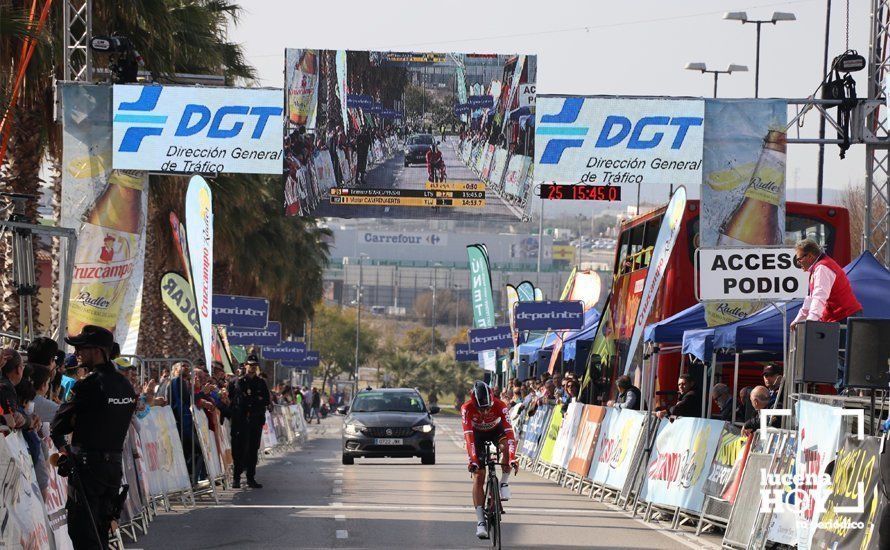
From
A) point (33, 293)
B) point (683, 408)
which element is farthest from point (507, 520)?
point (33, 293)

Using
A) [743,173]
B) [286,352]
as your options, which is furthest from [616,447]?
[286,352]

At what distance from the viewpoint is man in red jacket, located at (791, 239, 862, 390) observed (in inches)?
556

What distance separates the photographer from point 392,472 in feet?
91.0

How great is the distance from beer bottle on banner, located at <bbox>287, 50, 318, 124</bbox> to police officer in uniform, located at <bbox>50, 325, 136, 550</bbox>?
14859mm

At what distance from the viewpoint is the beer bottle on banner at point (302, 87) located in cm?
2636

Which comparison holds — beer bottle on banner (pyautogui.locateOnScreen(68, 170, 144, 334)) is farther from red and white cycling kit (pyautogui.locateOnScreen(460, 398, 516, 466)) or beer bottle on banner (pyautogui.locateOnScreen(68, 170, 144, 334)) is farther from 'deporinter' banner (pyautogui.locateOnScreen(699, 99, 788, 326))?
red and white cycling kit (pyautogui.locateOnScreen(460, 398, 516, 466))

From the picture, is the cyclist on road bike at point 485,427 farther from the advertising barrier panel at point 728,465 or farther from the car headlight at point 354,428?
the car headlight at point 354,428

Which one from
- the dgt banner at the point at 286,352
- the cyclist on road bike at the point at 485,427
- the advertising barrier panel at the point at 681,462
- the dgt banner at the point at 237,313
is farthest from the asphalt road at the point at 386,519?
the dgt banner at the point at 286,352

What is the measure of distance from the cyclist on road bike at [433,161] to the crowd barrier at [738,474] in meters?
4.76

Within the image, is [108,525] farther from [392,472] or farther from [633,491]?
[392,472]

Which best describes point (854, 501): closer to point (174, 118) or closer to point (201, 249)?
point (201, 249)

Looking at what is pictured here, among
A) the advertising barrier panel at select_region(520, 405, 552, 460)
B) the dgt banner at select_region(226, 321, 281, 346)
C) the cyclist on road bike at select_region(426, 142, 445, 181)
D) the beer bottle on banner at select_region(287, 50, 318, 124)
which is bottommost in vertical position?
the advertising barrier panel at select_region(520, 405, 552, 460)

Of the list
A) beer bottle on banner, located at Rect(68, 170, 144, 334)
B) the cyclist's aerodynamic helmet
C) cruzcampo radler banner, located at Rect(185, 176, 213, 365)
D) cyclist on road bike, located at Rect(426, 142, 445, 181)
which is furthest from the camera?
cyclist on road bike, located at Rect(426, 142, 445, 181)

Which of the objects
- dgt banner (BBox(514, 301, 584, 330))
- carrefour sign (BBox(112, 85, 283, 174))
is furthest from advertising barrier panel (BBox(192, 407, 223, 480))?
dgt banner (BBox(514, 301, 584, 330))
